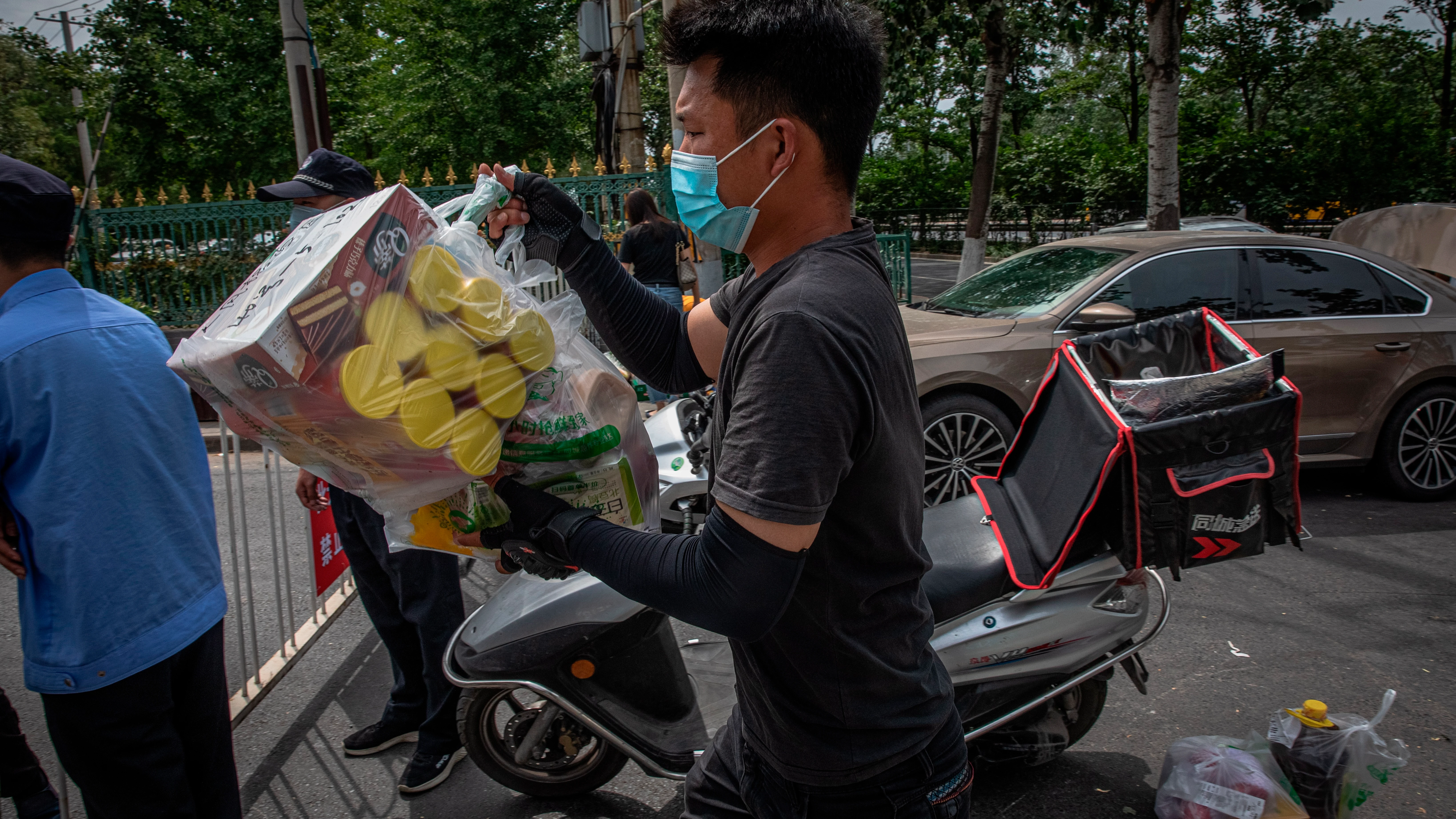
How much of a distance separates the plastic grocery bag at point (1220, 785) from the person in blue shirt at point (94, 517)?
275 centimetres

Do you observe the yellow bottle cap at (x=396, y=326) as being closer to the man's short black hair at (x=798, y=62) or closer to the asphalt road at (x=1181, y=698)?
the man's short black hair at (x=798, y=62)

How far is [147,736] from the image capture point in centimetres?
210

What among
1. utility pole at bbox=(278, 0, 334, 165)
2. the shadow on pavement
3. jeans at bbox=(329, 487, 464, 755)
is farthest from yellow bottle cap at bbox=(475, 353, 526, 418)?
utility pole at bbox=(278, 0, 334, 165)

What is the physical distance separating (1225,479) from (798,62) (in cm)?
203

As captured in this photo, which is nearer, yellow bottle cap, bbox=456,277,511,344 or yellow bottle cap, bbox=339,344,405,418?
yellow bottle cap, bbox=339,344,405,418

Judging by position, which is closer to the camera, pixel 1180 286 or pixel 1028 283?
pixel 1180 286

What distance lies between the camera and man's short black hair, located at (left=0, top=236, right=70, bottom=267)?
2049 mm

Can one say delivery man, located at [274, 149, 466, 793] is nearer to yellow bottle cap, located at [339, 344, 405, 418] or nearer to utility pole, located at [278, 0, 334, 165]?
yellow bottle cap, located at [339, 344, 405, 418]

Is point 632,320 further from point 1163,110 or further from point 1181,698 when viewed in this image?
point 1163,110

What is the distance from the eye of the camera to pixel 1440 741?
326 centimetres

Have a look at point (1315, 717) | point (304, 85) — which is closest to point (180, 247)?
point (304, 85)

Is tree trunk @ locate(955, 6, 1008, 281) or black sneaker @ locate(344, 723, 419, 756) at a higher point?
tree trunk @ locate(955, 6, 1008, 281)

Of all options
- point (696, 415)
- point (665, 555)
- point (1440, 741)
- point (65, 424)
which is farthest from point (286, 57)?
point (1440, 741)

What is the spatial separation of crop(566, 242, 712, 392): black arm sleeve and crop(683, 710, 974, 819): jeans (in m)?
0.72
